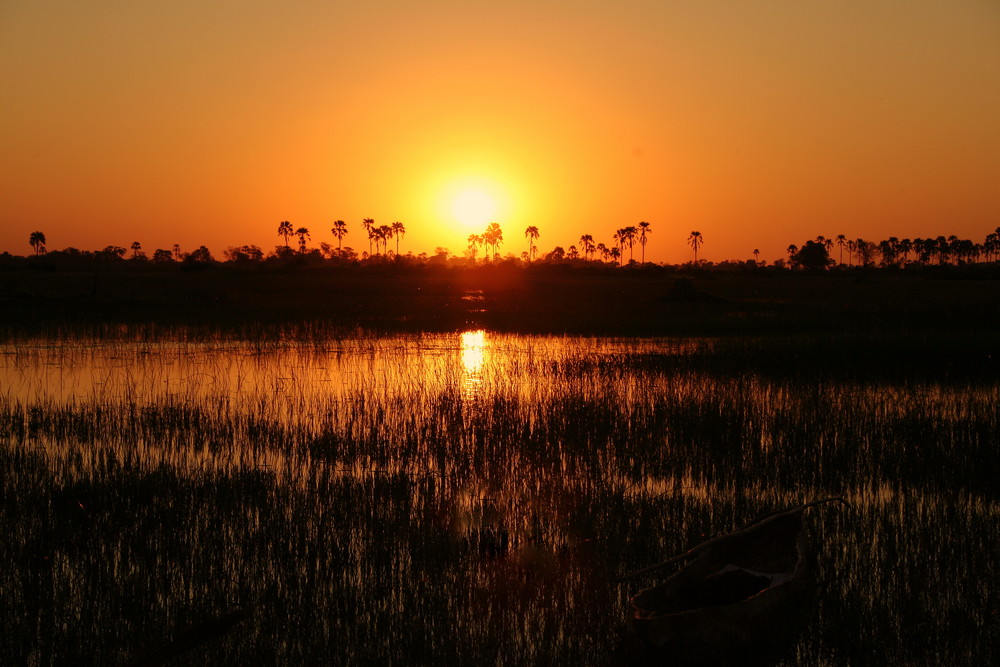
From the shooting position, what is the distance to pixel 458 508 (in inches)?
301

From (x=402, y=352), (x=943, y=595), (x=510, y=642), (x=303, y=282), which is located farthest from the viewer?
(x=303, y=282)

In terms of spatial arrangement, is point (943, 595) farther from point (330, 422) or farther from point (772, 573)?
point (330, 422)

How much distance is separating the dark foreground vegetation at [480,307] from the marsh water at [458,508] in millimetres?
11948

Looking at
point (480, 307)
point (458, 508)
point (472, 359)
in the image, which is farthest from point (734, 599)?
point (480, 307)

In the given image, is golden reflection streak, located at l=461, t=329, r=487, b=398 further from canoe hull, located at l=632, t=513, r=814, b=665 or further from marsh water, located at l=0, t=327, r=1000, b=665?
canoe hull, located at l=632, t=513, r=814, b=665

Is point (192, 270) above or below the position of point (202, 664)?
above

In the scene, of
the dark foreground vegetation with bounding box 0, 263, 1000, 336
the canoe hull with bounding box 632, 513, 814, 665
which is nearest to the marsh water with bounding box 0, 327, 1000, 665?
the canoe hull with bounding box 632, 513, 814, 665

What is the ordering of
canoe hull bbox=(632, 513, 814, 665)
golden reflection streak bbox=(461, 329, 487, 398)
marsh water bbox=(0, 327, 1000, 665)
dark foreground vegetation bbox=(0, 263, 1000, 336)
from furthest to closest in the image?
dark foreground vegetation bbox=(0, 263, 1000, 336), golden reflection streak bbox=(461, 329, 487, 398), marsh water bbox=(0, 327, 1000, 665), canoe hull bbox=(632, 513, 814, 665)

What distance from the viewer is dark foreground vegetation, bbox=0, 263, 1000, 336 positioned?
26469 millimetres

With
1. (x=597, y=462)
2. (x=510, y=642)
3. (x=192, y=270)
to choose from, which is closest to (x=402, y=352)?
(x=597, y=462)

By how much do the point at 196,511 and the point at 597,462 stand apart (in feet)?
15.1

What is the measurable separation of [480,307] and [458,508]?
30.8m

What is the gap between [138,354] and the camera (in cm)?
1861

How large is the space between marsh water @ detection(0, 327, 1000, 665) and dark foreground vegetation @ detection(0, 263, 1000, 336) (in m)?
11.9
